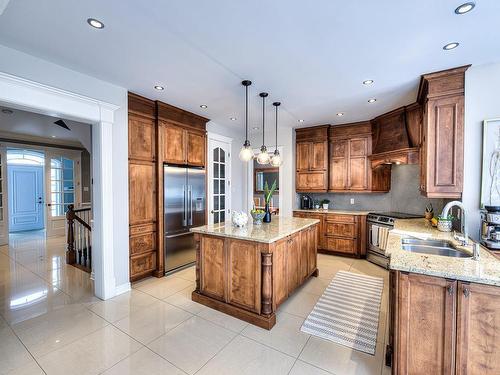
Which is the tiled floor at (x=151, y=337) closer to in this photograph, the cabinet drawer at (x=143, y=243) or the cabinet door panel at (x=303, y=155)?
the cabinet drawer at (x=143, y=243)

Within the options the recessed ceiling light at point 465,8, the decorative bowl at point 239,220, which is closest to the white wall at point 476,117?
the recessed ceiling light at point 465,8

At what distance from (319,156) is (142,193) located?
360 centimetres

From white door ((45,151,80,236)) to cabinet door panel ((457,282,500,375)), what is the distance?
866 cm

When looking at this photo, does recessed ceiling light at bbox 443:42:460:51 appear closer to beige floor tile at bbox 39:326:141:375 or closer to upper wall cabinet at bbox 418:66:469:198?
upper wall cabinet at bbox 418:66:469:198

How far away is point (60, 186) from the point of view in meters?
6.89

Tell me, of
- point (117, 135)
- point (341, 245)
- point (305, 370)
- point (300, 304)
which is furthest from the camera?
Answer: point (341, 245)

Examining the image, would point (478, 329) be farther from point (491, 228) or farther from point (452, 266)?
point (491, 228)

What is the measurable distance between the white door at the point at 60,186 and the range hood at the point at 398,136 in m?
8.12

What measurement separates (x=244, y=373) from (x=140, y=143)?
3.09 m

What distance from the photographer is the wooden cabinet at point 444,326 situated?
4.65 ft

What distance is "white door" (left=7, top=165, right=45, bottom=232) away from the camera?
6852 mm

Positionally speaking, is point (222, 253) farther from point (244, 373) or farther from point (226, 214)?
point (226, 214)

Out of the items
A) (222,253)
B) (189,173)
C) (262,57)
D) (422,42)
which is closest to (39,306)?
(222,253)

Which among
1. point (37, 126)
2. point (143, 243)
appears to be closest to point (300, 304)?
point (143, 243)
